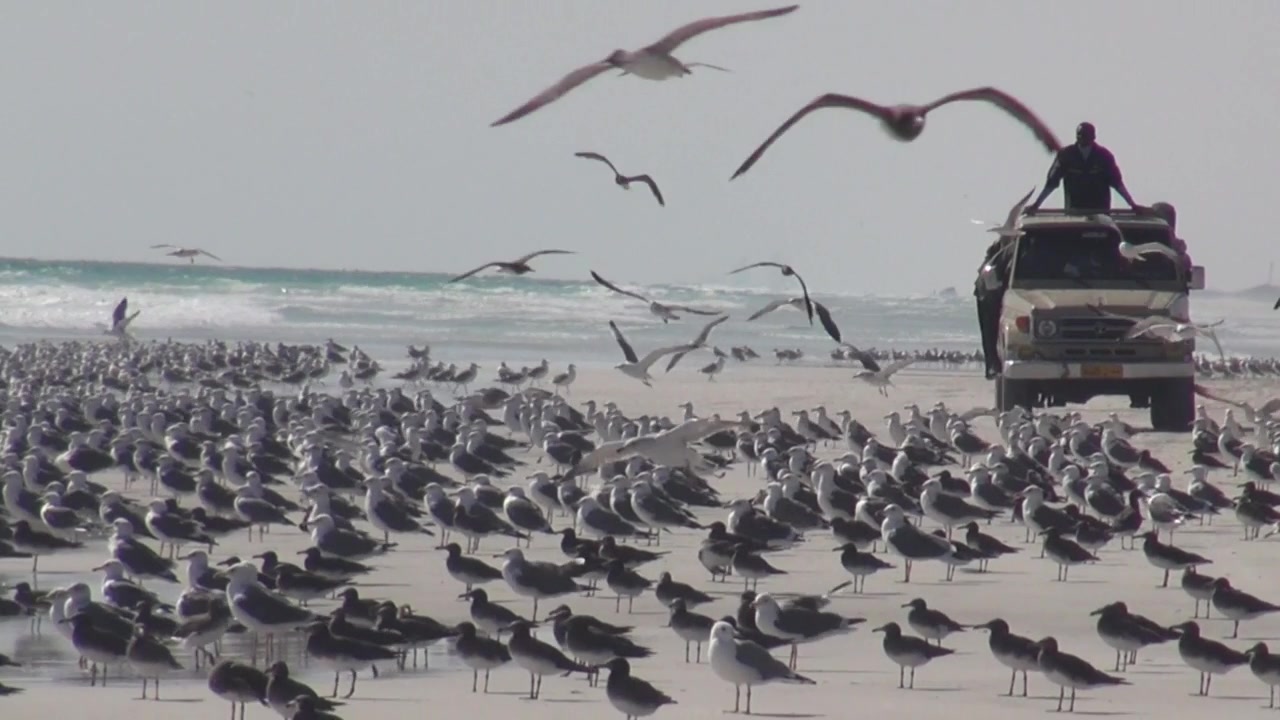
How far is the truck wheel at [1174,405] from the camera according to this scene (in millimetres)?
23047

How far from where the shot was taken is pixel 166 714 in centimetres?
1045

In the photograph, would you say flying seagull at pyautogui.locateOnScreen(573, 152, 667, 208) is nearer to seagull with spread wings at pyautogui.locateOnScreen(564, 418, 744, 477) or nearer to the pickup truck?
seagull with spread wings at pyautogui.locateOnScreen(564, 418, 744, 477)

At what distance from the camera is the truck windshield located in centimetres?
2178

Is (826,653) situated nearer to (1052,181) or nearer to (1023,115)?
(1023,115)

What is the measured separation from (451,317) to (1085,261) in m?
54.1

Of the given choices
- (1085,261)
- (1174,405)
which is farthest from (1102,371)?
(1174,405)

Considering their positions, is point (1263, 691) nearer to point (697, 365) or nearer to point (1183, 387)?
point (1183, 387)

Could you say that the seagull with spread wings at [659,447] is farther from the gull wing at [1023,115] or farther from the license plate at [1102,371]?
the license plate at [1102,371]

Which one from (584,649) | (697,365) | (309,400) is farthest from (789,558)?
(697,365)

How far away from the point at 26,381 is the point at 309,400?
7.25 metres

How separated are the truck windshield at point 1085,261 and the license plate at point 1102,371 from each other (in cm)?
82

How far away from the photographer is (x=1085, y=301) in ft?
71.8

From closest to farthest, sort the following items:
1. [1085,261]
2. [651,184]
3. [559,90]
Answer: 1. [559,90]
2. [651,184]
3. [1085,261]

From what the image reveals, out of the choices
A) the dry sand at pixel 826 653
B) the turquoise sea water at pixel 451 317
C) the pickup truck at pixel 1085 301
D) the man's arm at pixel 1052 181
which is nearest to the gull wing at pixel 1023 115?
the dry sand at pixel 826 653
